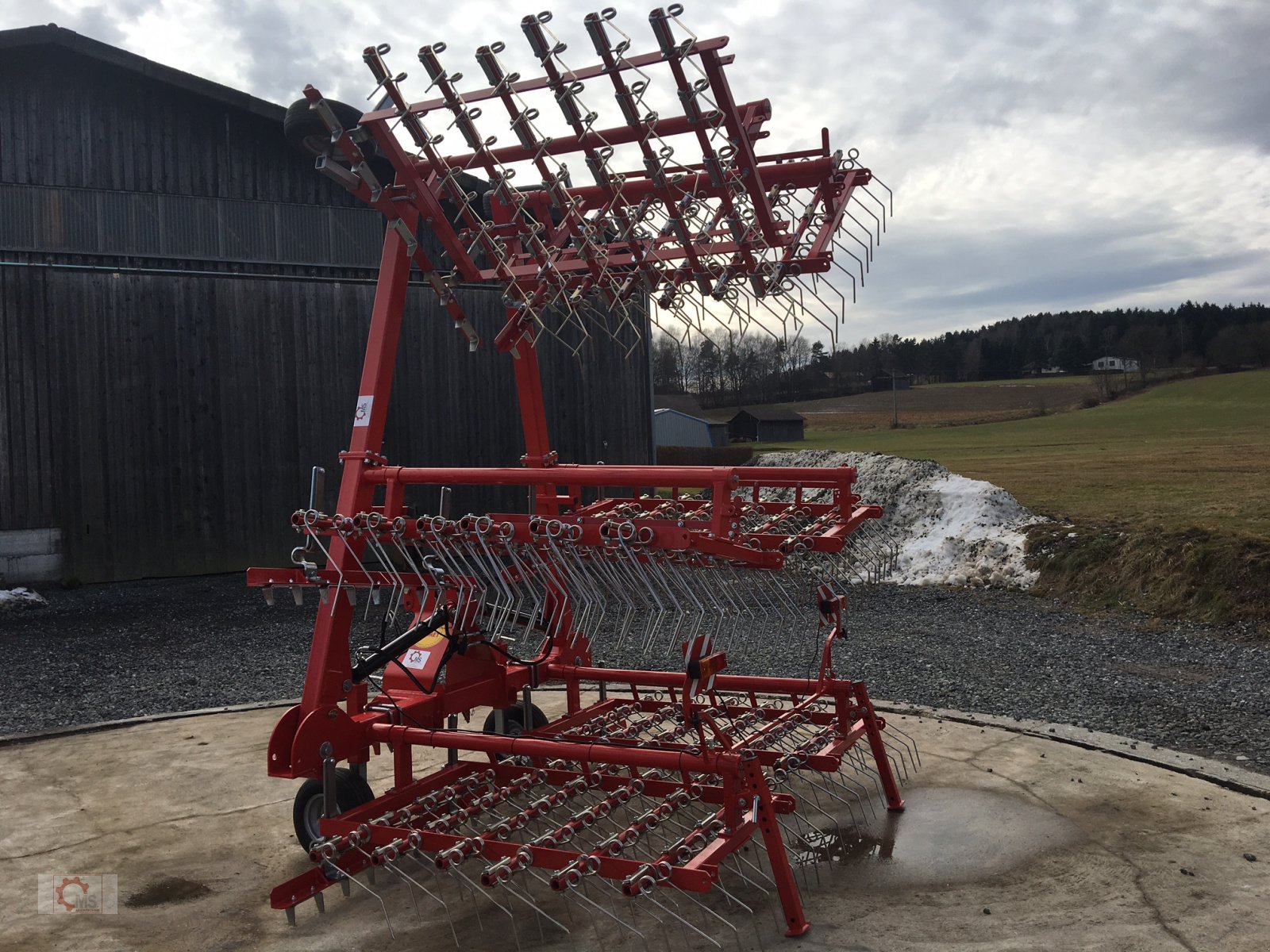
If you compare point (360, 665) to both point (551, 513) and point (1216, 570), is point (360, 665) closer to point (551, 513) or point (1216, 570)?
point (551, 513)

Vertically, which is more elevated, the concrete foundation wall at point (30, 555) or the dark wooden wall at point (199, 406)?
the dark wooden wall at point (199, 406)

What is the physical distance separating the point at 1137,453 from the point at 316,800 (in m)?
22.0

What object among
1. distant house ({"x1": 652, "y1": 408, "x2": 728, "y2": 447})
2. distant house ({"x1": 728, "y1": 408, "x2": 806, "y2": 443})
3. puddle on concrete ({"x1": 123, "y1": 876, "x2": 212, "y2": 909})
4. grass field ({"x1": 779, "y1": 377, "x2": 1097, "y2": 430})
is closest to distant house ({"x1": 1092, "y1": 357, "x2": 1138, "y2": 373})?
grass field ({"x1": 779, "y1": 377, "x2": 1097, "y2": 430})

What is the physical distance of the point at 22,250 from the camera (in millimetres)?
13188

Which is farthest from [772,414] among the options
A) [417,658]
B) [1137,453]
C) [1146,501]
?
[417,658]

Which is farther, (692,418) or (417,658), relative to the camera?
(692,418)

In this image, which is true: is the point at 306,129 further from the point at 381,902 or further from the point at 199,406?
the point at 199,406

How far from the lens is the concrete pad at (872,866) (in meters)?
3.70

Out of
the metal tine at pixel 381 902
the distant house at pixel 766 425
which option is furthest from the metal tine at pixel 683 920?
the distant house at pixel 766 425

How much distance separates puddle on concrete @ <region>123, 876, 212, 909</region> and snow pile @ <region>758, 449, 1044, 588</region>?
816cm

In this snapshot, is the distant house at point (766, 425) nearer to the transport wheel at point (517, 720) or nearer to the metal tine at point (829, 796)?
the transport wheel at point (517, 720)

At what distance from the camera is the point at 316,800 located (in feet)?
14.7

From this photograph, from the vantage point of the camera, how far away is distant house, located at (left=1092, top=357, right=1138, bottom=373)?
46344 mm

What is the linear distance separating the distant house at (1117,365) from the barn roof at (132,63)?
42.2m
